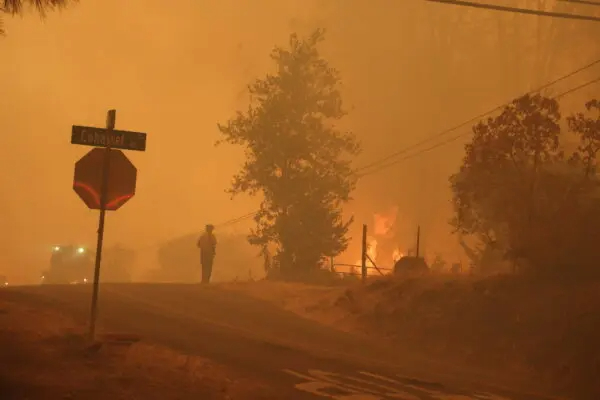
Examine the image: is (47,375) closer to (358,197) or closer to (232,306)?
(232,306)

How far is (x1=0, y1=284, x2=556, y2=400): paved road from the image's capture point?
10312 mm

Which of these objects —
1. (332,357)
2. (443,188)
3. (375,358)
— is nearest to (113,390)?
(332,357)

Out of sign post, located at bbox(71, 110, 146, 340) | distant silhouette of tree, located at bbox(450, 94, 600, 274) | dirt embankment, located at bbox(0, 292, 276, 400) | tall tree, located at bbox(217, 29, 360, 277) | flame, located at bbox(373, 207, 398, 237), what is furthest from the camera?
flame, located at bbox(373, 207, 398, 237)

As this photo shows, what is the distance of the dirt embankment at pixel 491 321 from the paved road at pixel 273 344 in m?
1.55

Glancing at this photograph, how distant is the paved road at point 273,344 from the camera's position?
33.8ft

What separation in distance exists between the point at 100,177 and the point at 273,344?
541 cm

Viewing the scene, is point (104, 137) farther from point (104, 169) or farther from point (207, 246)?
point (207, 246)

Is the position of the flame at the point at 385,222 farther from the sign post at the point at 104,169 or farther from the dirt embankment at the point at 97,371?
the sign post at the point at 104,169

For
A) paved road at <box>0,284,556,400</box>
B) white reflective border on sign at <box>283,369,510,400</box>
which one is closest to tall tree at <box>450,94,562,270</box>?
paved road at <box>0,284,556,400</box>

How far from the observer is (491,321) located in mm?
15992

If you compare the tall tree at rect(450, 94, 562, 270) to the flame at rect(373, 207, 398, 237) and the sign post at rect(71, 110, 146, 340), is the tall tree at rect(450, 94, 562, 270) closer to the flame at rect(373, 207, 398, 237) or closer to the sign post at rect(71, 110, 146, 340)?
the sign post at rect(71, 110, 146, 340)

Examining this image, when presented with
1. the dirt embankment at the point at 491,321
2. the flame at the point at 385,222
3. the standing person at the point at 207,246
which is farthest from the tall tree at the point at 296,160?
the flame at the point at 385,222

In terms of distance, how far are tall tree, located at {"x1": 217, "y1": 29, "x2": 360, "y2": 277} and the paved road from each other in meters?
15.0

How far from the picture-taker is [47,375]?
797 cm
